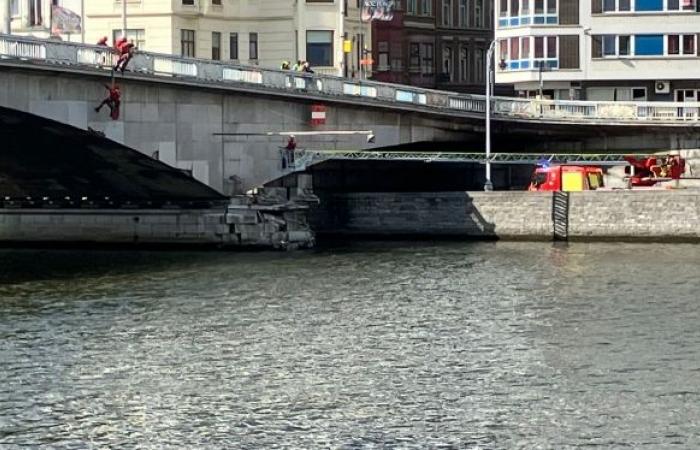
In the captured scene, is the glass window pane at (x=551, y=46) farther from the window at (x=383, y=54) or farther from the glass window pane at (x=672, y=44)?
the window at (x=383, y=54)

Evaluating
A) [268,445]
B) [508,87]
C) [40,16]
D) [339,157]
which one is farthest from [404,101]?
[268,445]

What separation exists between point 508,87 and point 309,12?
1203 inches

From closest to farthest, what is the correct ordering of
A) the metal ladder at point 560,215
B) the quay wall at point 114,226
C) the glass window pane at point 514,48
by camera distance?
the quay wall at point 114,226 → the metal ladder at point 560,215 → the glass window pane at point 514,48

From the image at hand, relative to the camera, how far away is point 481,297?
63250mm

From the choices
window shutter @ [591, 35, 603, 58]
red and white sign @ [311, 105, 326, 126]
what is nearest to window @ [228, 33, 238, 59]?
red and white sign @ [311, 105, 326, 126]

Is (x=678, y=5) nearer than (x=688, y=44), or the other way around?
(x=678, y=5)

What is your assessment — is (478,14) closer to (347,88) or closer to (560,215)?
(347,88)

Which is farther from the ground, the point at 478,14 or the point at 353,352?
the point at 478,14

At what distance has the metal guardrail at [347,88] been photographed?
7112 centimetres

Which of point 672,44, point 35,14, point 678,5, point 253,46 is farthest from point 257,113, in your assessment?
point 678,5

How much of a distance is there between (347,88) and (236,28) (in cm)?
1384

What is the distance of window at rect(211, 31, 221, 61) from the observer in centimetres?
9574

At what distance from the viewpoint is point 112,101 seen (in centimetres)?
7394

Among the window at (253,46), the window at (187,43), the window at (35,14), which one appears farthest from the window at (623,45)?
the window at (35,14)
